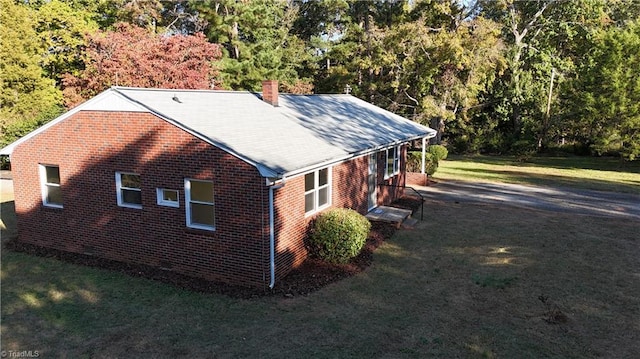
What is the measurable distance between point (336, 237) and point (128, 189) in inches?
223

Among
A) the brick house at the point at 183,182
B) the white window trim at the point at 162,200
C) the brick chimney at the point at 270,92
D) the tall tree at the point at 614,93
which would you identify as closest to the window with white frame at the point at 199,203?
the brick house at the point at 183,182

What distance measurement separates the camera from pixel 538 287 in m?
10.6

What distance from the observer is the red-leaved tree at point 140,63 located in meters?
25.6

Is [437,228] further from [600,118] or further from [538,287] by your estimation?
[600,118]

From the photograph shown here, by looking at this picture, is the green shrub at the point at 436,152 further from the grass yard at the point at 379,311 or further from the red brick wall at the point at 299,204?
the grass yard at the point at 379,311

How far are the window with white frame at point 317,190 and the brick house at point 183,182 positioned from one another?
0.12ft

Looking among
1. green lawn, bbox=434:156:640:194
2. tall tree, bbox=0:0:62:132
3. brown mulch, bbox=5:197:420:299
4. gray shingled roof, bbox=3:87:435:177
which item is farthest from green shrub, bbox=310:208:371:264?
tall tree, bbox=0:0:62:132

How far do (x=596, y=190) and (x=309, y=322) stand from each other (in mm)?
21396

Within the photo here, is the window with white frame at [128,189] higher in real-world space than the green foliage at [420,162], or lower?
higher

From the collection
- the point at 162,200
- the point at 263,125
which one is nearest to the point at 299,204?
the point at 263,125

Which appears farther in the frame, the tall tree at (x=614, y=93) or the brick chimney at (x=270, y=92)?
the tall tree at (x=614, y=93)

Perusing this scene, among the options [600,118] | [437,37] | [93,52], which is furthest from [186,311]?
[600,118]

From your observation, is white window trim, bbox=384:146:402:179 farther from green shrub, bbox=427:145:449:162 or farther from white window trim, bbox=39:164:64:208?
white window trim, bbox=39:164:64:208

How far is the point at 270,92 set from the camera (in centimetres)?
1529
